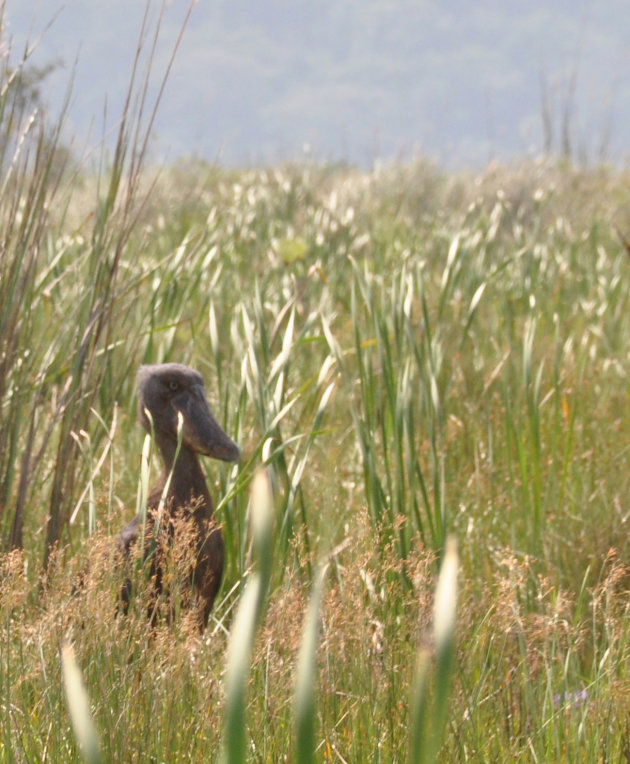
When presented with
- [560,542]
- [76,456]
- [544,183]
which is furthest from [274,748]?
[544,183]

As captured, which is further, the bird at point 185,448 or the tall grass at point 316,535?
the bird at point 185,448

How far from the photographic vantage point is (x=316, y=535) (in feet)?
8.54

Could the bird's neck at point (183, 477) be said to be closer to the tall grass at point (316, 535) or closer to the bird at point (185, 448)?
the bird at point (185, 448)

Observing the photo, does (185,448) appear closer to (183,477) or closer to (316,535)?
(183,477)

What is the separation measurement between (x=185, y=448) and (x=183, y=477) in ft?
0.18

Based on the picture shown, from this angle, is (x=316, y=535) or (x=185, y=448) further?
(x=316, y=535)

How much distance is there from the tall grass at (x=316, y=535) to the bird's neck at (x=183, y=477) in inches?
4.2

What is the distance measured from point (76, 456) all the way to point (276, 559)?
1.66 feet

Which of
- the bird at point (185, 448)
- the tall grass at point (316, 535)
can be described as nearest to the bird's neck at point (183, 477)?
the bird at point (185, 448)

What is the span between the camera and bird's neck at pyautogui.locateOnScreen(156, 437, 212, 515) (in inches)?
84.0

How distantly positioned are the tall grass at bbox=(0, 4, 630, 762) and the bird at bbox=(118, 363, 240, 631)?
0.07 m

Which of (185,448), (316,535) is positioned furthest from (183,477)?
(316,535)

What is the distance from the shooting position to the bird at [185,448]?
6.77ft

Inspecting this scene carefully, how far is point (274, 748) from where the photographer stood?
5.10 feet
